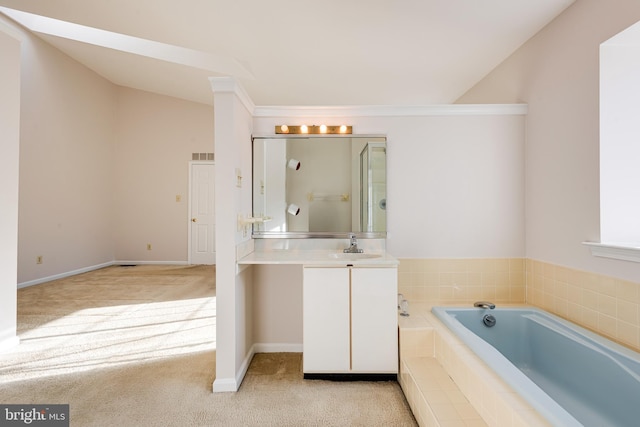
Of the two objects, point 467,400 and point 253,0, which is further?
point 253,0

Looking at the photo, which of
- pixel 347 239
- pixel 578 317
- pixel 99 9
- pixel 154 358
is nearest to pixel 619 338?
pixel 578 317

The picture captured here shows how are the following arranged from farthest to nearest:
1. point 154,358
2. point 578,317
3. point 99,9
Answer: point 99,9
point 154,358
point 578,317

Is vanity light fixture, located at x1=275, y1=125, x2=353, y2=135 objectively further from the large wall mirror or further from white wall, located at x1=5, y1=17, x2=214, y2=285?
white wall, located at x1=5, y1=17, x2=214, y2=285

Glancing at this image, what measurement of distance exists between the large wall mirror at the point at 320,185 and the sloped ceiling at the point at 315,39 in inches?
36.5

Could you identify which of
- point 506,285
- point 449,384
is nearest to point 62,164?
point 449,384

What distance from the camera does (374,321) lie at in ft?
6.94

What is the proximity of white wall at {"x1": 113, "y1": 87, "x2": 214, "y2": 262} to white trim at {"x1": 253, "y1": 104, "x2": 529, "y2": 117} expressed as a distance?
4.20 metres

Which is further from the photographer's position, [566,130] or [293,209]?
[293,209]

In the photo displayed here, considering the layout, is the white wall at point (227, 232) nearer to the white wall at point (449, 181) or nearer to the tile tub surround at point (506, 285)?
the white wall at point (449, 181)

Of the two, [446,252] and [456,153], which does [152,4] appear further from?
[446,252]

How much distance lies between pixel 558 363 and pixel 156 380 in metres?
2.54

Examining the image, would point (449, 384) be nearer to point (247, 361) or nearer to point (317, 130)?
point (247, 361)

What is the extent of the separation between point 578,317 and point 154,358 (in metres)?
3.00

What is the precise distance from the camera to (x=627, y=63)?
185 cm
